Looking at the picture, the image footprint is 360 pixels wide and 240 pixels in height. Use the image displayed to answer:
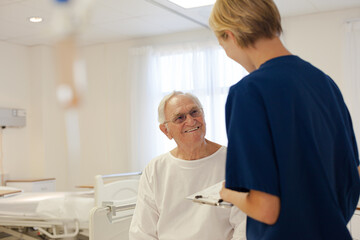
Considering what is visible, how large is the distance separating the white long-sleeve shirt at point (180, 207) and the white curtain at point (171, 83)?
3.32 meters

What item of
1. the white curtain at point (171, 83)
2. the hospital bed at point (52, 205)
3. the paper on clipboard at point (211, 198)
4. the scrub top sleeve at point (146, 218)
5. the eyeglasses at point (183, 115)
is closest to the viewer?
the paper on clipboard at point (211, 198)

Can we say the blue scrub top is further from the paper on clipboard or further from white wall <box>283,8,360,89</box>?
white wall <box>283,8,360,89</box>

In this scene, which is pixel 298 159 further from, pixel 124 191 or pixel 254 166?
pixel 124 191

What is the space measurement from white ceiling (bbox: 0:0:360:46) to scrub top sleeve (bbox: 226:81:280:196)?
326cm

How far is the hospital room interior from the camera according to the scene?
14.6 feet

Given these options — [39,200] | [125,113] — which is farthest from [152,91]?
[39,200]

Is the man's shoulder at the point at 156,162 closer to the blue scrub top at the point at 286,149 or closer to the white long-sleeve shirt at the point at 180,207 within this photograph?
the white long-sleeve shirt at the point at 180,207

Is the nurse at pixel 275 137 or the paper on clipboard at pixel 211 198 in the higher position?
the nurse at pixel 275 137

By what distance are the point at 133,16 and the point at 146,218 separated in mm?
3286

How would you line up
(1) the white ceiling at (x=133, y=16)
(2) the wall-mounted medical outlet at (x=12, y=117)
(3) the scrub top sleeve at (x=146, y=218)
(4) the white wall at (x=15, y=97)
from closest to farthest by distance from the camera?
(3) the scrub top sleeve at (x=146, y=218)
(1) the white ceiling at (x=133, y=16)
(2) the wall-mounted medical outlet at (x=12, y=117)
(4) the white wall at (x=15, y=97)

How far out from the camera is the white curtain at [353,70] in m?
4.42

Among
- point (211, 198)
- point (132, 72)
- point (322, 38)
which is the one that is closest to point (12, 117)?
point (132, 72)

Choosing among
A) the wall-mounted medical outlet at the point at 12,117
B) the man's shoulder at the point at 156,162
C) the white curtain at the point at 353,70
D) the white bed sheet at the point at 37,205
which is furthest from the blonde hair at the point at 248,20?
the wall-mounted medical outlet at the point at 12,117

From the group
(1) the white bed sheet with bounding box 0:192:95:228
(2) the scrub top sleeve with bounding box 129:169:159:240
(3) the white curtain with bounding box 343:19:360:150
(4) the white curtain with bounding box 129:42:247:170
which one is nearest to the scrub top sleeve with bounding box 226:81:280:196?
(2) the scrub top sleeve with bounding box 129:169:159:240
